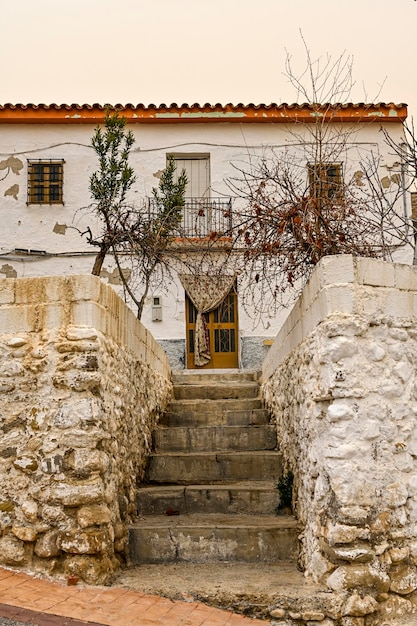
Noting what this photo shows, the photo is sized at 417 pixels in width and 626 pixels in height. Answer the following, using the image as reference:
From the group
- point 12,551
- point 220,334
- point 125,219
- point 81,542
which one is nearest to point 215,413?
point 125,219

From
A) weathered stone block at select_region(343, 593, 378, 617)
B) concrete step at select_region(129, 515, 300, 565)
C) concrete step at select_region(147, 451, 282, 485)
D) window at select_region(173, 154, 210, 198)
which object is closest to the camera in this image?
weathered stone block at select_region(343, 593, 378, 617)

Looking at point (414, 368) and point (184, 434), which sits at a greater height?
point (414, 368)

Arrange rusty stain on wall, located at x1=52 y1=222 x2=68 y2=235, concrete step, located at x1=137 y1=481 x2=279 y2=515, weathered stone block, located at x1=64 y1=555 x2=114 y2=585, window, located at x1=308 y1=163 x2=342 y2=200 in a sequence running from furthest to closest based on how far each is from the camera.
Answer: rusty stain on wall, located at x1=52 y1=222 x2=68 y2=235, window, located at x1=308 y1=163 x2=342 y2=200, concrete step, located at x1=137 y1=481 x2=279 y2=515, weathered stone block, located at x1=64 y1=555 x2=114 y2=585

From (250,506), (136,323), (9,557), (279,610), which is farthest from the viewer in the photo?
(136,323)

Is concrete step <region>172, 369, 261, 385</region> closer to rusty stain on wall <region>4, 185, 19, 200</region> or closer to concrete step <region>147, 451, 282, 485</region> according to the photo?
concrete step <region>147, 451, 282, 485</region>

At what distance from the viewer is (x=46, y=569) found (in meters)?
3.93

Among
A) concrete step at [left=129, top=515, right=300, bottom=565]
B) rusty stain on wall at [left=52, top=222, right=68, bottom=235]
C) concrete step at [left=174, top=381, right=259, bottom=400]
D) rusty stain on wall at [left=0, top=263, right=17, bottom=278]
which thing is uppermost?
rusty stain on wall at [left=52, top=222, right=68, bottom=235]

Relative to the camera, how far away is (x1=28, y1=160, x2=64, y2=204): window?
12.7 m

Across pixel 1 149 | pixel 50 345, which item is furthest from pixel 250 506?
pixel 1 149

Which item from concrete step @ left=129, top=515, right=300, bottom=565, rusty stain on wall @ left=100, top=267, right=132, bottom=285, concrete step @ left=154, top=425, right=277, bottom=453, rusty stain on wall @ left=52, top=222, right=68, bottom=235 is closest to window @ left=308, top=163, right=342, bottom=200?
concrete step @ left=154, top=425, right=277, bottom=453

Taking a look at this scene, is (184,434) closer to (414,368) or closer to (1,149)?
(414,368)

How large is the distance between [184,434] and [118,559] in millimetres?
1987

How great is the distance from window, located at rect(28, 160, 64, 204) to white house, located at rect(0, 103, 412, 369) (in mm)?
21

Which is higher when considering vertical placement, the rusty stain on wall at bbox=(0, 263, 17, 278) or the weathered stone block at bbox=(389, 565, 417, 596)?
the rusty stain on wall at bbox=(0, 263, 17, 278)
